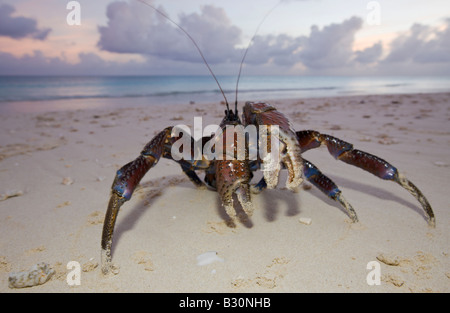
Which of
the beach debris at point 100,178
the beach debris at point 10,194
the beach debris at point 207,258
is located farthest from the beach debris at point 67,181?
the beach debris at point 207,258

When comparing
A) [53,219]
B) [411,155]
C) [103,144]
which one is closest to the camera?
[53,219]

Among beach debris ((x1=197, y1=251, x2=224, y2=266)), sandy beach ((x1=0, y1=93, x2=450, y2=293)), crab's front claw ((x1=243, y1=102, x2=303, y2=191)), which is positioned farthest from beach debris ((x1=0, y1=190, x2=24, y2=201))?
crab's front claw ((x1=243, y1=102, x2=303, y2=191))

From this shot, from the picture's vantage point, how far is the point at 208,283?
2068mm

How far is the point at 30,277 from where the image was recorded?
2027 millimetres

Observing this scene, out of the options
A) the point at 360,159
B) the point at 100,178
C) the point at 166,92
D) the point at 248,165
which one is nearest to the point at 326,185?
the point at 360,159

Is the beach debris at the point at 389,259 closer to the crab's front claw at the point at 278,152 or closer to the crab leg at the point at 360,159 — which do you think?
the crab leg at the point at 360,159

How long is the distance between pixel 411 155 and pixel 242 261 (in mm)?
4240

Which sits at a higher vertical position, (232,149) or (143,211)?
(232,149)

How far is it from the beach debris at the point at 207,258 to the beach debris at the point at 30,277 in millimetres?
1147

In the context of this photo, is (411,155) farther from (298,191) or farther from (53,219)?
→ (53,219)

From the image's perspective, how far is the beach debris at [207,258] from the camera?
7.46 feet

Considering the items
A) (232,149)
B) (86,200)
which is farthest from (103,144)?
(232,149)

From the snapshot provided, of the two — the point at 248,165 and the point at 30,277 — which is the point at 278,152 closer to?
the point at 248,165

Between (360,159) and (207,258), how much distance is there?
1.71m
